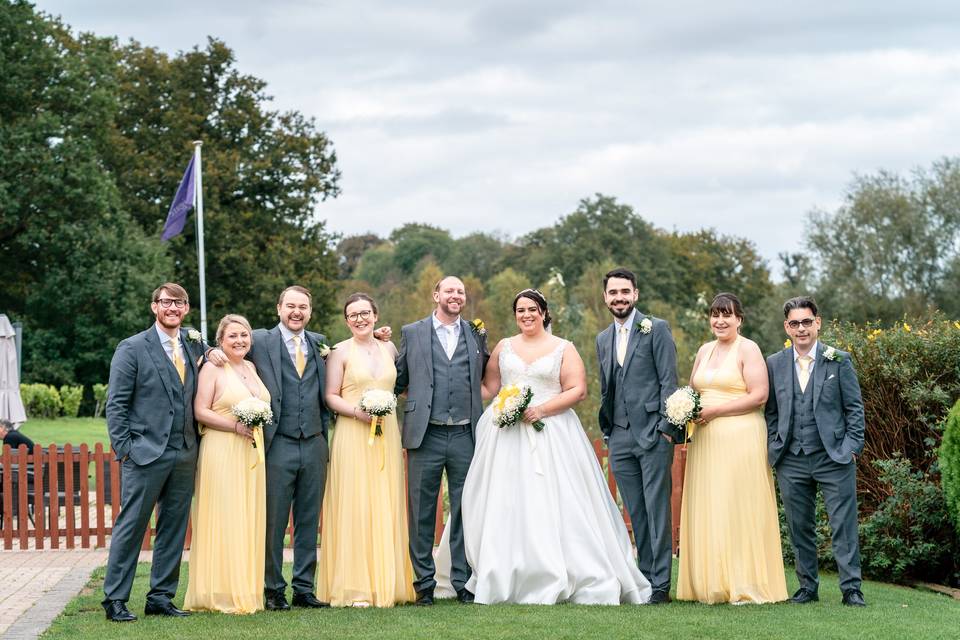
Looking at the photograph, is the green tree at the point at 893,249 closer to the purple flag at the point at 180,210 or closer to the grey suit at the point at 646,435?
the purple flag at the point at 180,210

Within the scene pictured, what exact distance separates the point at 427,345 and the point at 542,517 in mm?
1513

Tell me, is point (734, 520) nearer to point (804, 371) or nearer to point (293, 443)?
point (804, 371)

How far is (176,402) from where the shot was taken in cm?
777

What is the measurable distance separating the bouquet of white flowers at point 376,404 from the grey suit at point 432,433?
241 mm

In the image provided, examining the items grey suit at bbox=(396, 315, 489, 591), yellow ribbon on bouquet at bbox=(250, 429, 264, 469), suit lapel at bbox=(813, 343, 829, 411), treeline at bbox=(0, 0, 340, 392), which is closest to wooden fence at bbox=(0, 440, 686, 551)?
grey suit at bbox=(396, 315, 489, 591)

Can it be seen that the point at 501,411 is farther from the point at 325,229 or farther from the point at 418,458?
the point at 325,229

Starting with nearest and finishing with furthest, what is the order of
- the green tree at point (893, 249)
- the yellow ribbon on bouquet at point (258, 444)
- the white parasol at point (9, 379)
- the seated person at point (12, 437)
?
the yellow ribbon on bouquet at point (258, 444) < the seated person at point (12, 437) < the white parasol at point (9, 379) < the green tree at point (893, 249)

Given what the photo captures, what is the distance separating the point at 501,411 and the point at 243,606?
225cm

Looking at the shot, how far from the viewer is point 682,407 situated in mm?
7883

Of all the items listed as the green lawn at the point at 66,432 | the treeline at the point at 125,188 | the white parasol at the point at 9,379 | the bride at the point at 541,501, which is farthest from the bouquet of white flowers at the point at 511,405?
the treeline at the point at 125,188

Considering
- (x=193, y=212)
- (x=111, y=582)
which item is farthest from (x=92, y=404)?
(x=111, y=582)

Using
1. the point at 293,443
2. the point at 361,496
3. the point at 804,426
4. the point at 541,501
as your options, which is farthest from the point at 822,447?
the point at 293,443

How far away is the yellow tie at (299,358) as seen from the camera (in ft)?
26.9

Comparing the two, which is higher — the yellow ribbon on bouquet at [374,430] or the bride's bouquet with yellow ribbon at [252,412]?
the bride's bouquet with yellow ribbon at [252,412]
